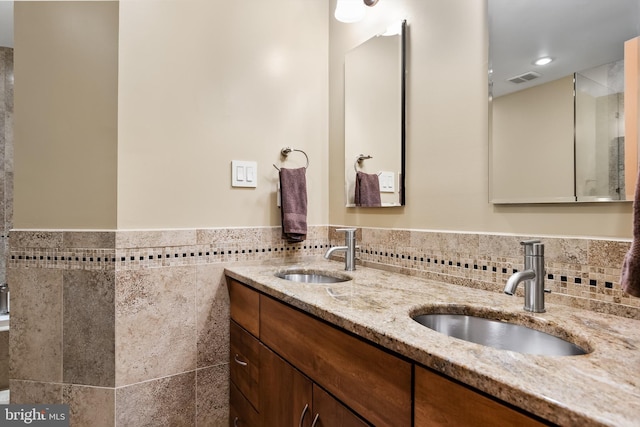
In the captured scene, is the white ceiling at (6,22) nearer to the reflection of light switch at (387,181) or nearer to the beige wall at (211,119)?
the beige wall at (211,119)

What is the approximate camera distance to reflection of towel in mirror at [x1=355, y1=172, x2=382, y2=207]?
5.24 ft

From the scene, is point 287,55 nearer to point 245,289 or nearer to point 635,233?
point 245,289

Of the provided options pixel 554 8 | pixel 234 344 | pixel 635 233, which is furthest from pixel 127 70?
pixel 635 233

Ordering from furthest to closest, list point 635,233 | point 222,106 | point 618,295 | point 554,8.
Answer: point 222,106 < point 554,8 < point 618,295 < point 635,233

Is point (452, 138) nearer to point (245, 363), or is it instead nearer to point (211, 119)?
point (211, 119)

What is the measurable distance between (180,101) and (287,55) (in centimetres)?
61

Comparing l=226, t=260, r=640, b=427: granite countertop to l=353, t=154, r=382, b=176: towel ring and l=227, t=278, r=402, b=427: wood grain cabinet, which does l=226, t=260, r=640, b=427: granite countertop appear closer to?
l=227, t=278, r=402, b=427: wood grain cabinet

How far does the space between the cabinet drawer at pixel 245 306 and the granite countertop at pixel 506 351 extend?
147mm

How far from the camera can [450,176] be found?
1.27 m

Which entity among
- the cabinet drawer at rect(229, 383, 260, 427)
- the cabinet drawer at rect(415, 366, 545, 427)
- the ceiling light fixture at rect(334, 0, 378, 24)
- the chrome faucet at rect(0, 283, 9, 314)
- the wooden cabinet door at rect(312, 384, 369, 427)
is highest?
the ceiling light fixture at rect(334, 0, 378, 24)

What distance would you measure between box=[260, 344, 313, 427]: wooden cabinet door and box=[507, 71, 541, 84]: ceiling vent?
1.08 m

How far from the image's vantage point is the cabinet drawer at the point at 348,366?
67cm

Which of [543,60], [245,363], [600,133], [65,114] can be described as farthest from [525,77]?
[65,114]

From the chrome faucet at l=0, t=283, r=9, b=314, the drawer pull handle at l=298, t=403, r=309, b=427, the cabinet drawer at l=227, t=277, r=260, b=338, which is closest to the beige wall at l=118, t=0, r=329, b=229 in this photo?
the cabinet drawer at l=227, t=277, r=260, b=338
